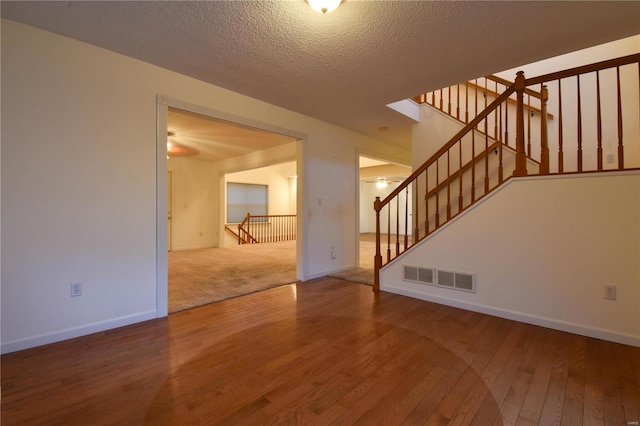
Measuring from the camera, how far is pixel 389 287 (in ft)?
11.5

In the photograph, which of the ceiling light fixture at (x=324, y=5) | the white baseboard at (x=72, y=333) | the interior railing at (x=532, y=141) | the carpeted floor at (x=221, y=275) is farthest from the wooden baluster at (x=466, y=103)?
the white baseboard at (x=72, y=333)

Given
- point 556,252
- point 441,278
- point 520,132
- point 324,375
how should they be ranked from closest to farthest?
point 324,375
point 556,252
point 520,132
point 441,278

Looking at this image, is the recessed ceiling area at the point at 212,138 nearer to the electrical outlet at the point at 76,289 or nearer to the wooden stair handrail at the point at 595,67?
the electrical outlet at the point at 76,289

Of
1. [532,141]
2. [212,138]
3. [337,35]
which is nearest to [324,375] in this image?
[337,35]

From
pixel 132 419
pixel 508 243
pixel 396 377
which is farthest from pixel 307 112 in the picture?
pixel 132 419

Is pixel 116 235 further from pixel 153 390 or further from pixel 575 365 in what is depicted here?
pixel 575 365

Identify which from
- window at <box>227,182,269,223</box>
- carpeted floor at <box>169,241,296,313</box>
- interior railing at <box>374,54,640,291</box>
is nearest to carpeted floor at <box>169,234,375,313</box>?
carpeted floor at <box>169,241,296,313</box>

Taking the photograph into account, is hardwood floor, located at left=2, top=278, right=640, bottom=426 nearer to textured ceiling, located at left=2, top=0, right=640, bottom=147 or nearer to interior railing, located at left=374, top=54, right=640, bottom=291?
interior railing, located at left=374, top=54, right=640, bottom=291

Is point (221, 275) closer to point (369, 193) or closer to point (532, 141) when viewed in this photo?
point (532, 141)

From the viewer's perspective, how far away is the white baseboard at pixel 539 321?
7.02ft

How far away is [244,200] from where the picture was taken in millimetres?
9484

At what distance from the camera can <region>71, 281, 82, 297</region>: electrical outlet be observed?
224 centimetres

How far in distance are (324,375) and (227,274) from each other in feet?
10.1

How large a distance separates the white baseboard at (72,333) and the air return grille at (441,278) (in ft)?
8.93
